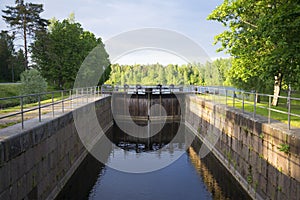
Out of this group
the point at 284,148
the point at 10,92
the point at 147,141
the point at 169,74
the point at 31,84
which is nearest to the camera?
the point at 284,148

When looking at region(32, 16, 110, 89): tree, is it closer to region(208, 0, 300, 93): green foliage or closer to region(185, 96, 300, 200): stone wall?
region(208, 0, 300, 93): green foliage

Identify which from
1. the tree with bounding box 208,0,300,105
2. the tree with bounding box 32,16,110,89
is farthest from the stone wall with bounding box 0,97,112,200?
the tree with bounding box 32,16,110,89

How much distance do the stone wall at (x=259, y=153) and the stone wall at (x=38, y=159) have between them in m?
6.22

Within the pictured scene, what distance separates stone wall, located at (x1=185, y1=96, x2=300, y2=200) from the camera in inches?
262

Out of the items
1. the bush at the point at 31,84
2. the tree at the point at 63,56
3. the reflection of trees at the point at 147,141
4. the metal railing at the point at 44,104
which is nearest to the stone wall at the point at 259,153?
the reflection of trees at the point at 147,141

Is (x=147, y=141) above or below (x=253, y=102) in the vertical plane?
below

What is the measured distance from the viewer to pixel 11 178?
19.3ft

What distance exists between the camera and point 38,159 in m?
7.53

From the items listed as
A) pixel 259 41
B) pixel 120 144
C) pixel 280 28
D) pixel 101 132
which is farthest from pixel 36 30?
pixel 280 28

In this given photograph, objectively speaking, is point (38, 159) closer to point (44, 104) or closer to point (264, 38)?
point (44, 104)

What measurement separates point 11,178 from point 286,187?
634 centimetres

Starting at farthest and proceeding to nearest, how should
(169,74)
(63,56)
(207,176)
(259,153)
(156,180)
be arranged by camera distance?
1. (169,74)
2. (63,56)
3. (207,176)
4. (156,180)
5. (259,153)

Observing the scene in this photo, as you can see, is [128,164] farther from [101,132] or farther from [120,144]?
[101,132]

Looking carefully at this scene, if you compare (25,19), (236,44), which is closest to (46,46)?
(25,19)
